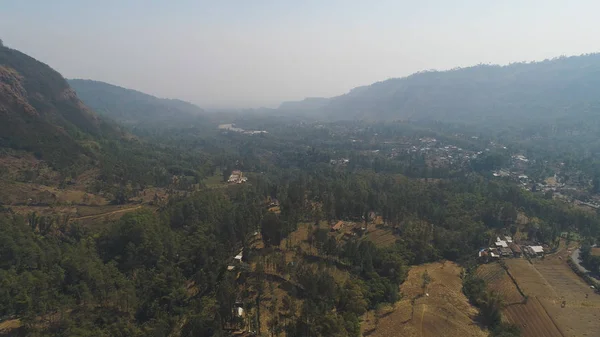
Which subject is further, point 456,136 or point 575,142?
point 456,136

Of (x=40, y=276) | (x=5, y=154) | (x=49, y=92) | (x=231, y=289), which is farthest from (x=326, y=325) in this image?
(x=49, y=92)

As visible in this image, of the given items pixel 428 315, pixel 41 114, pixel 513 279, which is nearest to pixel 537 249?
pixel 513 279

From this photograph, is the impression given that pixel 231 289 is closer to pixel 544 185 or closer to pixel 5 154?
pixel 5 154

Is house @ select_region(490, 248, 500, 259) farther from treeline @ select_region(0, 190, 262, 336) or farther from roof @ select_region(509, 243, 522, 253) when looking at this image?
treeline @ select_region(0, 190, 262, 336)

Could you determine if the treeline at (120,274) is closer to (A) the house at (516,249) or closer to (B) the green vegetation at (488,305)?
(B) the green vegetation at (488,305)

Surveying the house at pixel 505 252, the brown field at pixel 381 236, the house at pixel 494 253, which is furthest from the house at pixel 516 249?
the brown field at pixel 381 236

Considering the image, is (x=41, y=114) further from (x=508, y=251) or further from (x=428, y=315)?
(x=508, y=251)

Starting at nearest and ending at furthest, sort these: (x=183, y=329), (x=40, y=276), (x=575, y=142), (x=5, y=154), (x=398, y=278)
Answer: (x=183, y=329) < (x=40, y=276) < (x=398, y=278) < (x=5, y=154) < (x=575, y=142)
